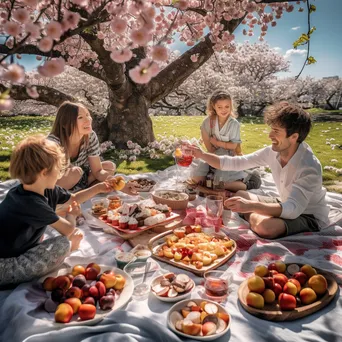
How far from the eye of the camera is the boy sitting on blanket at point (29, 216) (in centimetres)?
248

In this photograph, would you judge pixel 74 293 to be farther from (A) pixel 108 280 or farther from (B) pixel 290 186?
(B) pixel 290 186

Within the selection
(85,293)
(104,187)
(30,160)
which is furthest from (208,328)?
(104,187)

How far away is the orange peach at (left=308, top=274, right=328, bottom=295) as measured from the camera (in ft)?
8.00

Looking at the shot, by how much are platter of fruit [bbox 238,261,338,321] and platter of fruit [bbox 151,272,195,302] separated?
40cm

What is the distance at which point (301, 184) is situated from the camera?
11.2 feet

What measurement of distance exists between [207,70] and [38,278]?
27.3 m

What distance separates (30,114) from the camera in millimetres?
29781

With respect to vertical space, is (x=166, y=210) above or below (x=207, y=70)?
below

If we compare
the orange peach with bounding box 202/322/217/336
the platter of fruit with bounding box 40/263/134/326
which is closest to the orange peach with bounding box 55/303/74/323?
the platter of fruit with bounding box 40/263/134/326

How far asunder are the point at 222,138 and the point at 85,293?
12.5 ft

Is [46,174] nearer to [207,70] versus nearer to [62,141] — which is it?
[62,141]

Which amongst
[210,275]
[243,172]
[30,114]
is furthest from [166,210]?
[30,114]

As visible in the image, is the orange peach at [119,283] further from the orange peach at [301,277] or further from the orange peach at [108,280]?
the orange peach at [301,277]

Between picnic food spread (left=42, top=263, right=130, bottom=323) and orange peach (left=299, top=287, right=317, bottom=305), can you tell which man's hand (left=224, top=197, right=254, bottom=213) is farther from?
picnic food spread (left=42, top=263, right=130, bottom=323)
